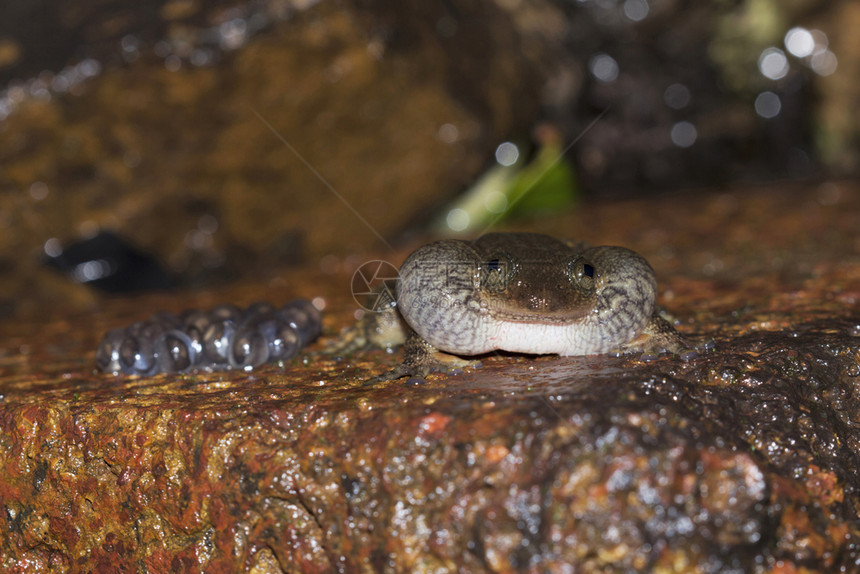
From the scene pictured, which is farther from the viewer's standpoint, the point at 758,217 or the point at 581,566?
the point at 758,217

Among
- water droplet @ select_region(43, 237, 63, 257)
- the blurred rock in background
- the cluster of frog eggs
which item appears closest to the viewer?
the cluster of frog eggs

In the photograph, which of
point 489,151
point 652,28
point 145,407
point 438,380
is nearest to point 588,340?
point 438,380

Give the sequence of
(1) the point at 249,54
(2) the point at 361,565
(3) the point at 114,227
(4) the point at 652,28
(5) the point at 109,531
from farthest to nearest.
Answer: (4) the point at 652,28
(3) the point at 114,227
(1) the point at 249,54
(5) the point at 109,531
(2) the point at 361,565

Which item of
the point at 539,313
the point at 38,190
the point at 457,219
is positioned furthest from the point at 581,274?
the point at 38,190

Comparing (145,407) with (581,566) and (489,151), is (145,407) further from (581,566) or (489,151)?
(489,151)

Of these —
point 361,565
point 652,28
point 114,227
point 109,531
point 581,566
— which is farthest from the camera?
point 652,28

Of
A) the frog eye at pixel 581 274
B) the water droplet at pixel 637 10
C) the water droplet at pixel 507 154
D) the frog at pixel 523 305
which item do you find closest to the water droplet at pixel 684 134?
the water droplet at pixel 637 10

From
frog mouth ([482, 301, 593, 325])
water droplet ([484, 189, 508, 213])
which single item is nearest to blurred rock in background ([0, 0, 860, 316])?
water droplet ([484, 189, 508, 213])

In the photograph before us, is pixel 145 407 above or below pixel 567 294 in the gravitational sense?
below

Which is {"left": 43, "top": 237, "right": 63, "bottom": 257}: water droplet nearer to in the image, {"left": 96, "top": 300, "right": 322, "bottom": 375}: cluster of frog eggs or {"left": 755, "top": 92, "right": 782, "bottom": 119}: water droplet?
{"left": 96, "top": 300, "right": 322, "bottom": 375}: cluster of frog eggs
